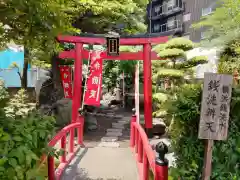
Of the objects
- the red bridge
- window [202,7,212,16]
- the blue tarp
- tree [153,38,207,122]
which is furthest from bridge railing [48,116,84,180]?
window [202,7,212,16]

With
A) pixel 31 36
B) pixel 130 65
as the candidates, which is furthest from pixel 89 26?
pixel 31 36

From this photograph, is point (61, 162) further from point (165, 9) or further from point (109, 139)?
point (165, 9)

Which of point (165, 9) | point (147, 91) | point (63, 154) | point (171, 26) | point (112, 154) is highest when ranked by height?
point (165, 9)

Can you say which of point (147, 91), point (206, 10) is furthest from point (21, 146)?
point (206, 10)

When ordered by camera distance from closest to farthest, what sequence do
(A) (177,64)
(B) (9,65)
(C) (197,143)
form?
1. (C) (197,143)
2. (A) (177,64)
3. (B) (9,65)

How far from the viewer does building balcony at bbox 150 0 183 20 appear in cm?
2498

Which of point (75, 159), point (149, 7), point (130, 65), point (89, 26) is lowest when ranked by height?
point (75, 159)

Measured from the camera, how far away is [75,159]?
6.72 metres

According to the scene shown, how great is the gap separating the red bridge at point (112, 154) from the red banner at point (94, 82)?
0.38 metres

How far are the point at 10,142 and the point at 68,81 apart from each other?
9.55 m

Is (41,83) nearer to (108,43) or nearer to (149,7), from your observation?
(108,43)

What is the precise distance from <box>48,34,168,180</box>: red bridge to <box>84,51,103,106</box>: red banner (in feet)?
1.25

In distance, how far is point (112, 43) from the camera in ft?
30.5

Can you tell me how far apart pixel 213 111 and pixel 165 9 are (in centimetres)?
2633
